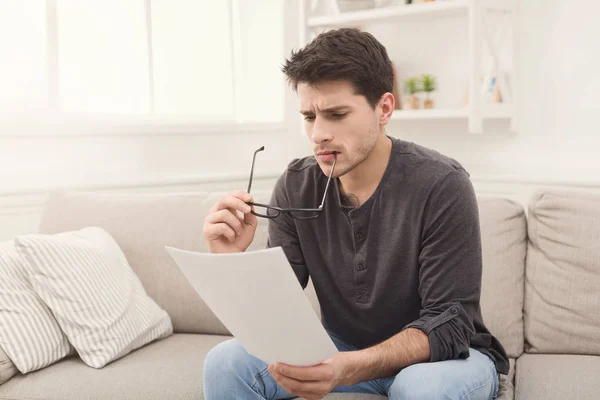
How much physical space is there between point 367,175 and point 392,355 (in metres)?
0.43

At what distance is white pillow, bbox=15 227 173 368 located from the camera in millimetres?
1939

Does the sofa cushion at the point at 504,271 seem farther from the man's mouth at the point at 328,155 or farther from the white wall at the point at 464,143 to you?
the white wall at the point at 464,143

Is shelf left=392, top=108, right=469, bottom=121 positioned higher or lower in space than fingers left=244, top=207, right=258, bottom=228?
higher

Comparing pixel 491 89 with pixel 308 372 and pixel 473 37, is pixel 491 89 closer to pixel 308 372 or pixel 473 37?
pixel 473 37

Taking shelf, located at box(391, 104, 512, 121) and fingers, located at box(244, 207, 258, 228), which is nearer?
fingers, located at box(244, 207, 258, 228)

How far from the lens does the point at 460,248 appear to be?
5.17 feet

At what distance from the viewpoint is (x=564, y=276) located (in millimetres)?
1979

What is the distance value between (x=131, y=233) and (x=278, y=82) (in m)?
1.56

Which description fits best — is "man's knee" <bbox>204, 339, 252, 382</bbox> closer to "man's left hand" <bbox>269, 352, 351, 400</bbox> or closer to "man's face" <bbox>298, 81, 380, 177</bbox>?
"man's left hand" <bbox>269, 352, 351, 400</bbox>

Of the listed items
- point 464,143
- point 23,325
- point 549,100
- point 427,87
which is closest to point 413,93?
point 427,87

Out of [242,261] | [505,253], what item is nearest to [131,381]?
[242,261]

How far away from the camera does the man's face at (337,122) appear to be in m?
1.64

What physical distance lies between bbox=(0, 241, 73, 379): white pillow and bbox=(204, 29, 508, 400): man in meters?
0.51

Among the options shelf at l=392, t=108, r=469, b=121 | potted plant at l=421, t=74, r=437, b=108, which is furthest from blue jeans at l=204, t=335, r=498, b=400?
potted plant at l=421, t=74, r=437, b=108
